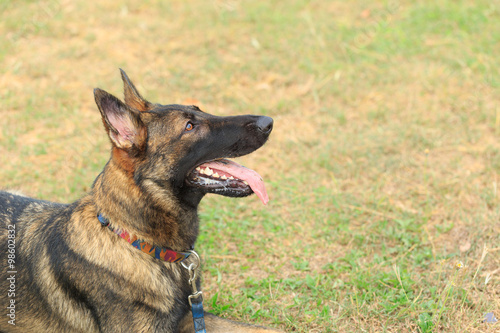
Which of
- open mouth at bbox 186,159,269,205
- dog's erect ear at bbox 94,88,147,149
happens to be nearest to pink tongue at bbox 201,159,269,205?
open mouth at bbox 186,159,269,205

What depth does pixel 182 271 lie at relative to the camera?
3.51 m

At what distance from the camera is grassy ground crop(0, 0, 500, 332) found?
162 inches

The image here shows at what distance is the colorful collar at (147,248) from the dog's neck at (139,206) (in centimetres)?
3

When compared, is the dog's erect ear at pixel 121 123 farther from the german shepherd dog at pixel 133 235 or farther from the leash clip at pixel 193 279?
the leash clip at pixel 193 279

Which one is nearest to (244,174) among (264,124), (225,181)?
(225,181)

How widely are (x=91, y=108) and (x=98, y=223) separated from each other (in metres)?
4.22

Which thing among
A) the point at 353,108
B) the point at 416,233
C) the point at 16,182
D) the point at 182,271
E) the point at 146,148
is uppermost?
the point at 146,148

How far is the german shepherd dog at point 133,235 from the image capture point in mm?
3250

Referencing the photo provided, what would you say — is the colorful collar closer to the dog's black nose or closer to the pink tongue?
the pink tongue

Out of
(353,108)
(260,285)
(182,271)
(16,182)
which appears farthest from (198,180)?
(353,108)

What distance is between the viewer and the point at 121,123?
10.4ft

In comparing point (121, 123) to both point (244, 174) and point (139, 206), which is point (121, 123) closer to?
point (139, 206)

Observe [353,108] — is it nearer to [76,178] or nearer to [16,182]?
[76,178]

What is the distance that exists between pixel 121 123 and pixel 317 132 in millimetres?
3842
